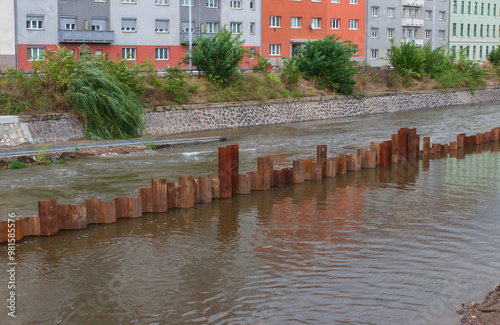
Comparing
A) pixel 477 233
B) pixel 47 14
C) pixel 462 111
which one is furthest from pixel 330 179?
pixel 47 14

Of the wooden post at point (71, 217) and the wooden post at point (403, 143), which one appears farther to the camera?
the wooden post at point (403, 143)

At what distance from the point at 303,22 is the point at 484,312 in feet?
203

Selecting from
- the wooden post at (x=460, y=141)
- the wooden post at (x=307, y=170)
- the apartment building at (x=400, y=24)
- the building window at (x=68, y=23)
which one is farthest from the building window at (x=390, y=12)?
the wooden post at (x=307, y=170)

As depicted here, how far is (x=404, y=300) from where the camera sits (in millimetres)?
8086

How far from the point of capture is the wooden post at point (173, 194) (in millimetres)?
12945

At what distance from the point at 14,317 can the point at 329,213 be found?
22.3 feet

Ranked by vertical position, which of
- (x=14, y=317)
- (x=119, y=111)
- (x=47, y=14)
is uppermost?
(x=47, y=14)

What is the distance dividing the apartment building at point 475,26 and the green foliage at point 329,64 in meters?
52.7

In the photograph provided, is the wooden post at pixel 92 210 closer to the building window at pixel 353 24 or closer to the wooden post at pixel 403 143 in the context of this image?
the wooden post at pixel 403 143

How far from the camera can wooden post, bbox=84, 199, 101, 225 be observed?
38.4 ft

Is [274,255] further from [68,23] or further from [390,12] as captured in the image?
[390,12]

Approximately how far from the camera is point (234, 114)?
31031 millimetres

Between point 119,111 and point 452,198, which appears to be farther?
point 119,111

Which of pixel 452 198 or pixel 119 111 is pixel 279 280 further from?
pixel 119 111
